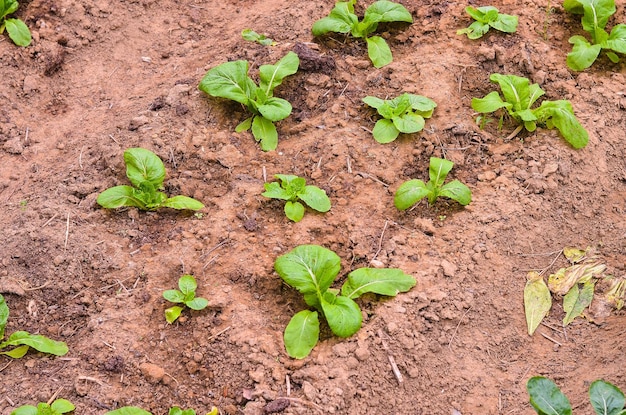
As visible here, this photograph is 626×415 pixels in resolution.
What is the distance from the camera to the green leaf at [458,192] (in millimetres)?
3627

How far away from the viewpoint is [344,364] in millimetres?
3055

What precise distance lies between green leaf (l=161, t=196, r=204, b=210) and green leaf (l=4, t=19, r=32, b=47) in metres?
1.98

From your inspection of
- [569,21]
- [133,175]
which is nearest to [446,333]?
[133,175]

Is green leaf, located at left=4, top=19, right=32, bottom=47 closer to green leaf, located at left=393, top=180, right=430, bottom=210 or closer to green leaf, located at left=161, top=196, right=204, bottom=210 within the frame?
green leaf, located at left=161, top=196, right=204, bottom=210

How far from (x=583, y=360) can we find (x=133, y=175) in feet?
8.31

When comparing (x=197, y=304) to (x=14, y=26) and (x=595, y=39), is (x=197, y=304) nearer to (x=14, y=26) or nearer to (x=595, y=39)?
(x=14, y=26)

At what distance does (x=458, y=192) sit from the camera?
364 centimetres

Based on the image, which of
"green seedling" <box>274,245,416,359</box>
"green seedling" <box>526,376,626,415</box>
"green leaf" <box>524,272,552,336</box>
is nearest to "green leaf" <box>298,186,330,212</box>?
"green seedling" <box>274,245,416,359</box>

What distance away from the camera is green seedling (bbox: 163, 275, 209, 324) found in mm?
3262

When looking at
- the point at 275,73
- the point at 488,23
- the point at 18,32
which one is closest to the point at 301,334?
the point at 275,73

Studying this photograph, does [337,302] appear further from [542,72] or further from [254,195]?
[542,72]

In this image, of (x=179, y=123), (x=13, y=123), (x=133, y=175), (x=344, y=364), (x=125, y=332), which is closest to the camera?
(x=344, y=364)

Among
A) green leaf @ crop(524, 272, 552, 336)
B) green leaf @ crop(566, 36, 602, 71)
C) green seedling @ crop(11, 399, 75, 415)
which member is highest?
green seedling @ crop(11, 399, 75, 415)

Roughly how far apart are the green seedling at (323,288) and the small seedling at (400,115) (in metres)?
0.99
